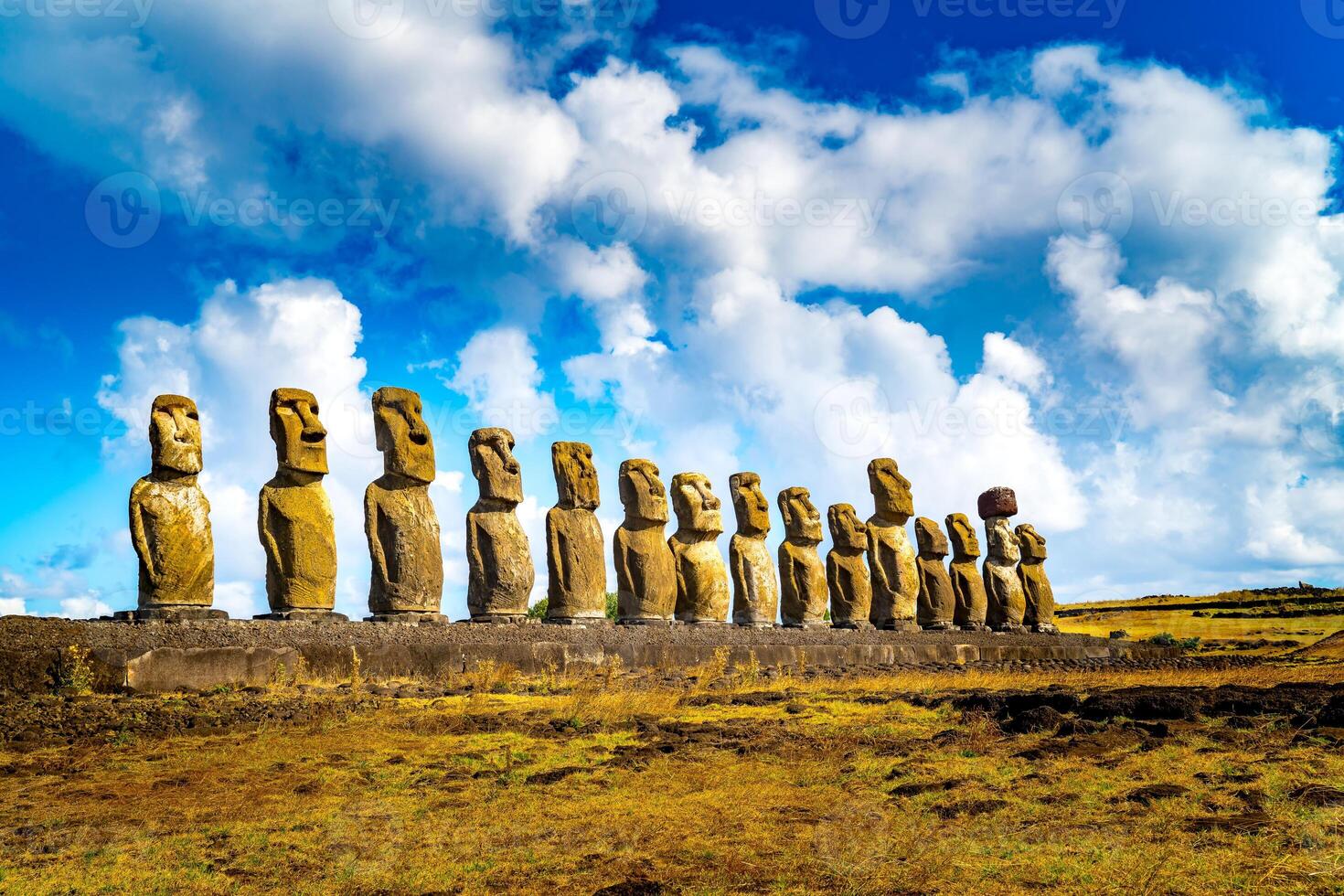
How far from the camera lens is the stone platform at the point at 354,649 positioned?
11398mm

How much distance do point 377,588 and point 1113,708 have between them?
992 centimetres

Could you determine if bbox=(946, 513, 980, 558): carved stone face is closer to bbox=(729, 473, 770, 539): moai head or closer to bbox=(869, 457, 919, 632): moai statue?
bbox=(869, 457, 919, 632): moai statue

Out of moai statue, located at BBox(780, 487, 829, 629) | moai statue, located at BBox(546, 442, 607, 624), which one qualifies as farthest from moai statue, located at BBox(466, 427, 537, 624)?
moai statue, located at BBox(780, 487, 829, 629)

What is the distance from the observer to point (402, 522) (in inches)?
623

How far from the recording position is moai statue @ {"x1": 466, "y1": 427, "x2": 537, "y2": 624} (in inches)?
659

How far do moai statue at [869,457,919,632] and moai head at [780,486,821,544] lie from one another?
7.67ft

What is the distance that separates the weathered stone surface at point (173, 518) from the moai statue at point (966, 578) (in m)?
19.7

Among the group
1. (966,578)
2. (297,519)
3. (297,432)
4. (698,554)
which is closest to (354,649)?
(297,519)

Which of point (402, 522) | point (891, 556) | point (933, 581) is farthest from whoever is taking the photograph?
point (933, 581)

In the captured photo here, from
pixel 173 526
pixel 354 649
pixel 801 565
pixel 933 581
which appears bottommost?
pixel 354 649

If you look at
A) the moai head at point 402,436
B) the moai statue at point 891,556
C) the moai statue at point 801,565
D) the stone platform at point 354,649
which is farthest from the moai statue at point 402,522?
the moai statue at point 891,556

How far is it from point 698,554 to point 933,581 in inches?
339

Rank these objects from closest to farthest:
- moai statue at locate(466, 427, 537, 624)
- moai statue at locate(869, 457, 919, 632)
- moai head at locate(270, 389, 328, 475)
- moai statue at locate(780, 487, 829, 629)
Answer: moai head at locate(270, 389, 328, 475) < moai statue at locate(466, 427, 537, 624) < moai statue at locate(780, 487, 829, 629) < moai statue at locate(869, 457, 919, 632)

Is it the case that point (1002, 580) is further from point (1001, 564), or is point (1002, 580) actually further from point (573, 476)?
point (573, 476)
